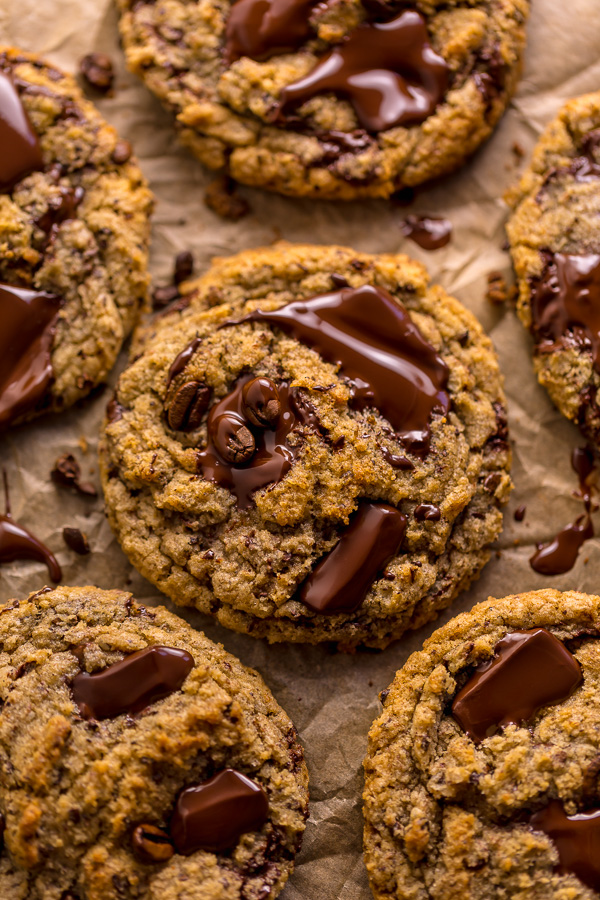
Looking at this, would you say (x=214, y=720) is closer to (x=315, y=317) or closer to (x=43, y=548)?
(x=43, y=548)

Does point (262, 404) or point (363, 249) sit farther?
point (363, 249)

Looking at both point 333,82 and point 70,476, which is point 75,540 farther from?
point 333,82

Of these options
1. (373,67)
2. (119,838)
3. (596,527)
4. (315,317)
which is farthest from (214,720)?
(373,67)

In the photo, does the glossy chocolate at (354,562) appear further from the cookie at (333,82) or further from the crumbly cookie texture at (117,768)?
the cookie at (333,82)

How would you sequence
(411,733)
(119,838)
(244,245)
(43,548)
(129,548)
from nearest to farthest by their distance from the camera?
(119,838), (411,733), (129,548), (43,548), (244,245)

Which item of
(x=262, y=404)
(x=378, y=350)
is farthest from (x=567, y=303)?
(x=262, y=404)
